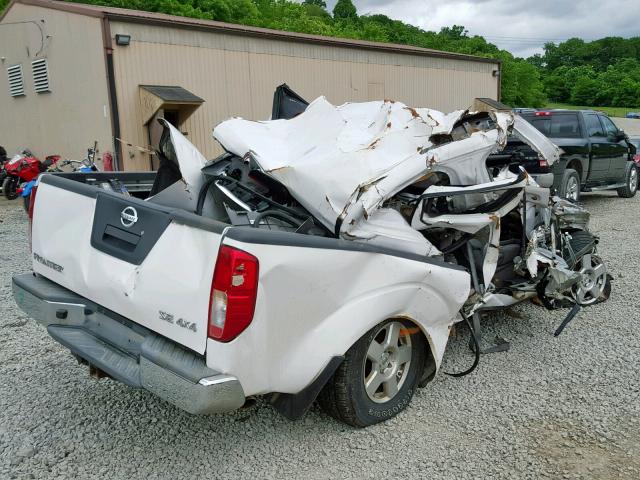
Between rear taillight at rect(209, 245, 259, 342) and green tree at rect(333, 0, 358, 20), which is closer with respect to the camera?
rear taillight at rect(209, 245, 259, 342)

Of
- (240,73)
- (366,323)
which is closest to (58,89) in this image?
(240,73)

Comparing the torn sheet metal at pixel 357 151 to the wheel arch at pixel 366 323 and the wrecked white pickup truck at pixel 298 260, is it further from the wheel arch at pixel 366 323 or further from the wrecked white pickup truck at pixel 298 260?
the wheel arch at pixel 366 323

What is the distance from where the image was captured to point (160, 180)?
414 cm

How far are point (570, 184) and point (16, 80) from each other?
49.6 feet

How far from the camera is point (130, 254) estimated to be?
301 centimetres

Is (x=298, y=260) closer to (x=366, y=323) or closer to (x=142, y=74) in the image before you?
(x=366, y=323)

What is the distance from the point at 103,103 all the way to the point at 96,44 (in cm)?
128

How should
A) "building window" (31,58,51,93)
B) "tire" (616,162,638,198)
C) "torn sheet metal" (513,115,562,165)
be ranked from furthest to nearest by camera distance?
"building window" (31,58,51,93) < "tire" (616,162,638,198) < "torn sheet metal" (513,115,562,165)

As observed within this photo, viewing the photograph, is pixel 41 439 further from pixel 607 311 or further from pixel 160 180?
pixel 607 311

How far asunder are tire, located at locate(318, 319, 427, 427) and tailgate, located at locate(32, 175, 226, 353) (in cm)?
90

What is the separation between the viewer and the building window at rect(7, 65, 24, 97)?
16.5 m

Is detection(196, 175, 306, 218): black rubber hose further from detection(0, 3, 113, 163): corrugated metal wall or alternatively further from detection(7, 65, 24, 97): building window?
detection(7, 65, 24, 97): building window

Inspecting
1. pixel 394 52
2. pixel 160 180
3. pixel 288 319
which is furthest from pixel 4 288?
pixel 394 52

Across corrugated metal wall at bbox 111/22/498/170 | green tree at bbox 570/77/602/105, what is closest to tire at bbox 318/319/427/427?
corrugated metal wall at bbox 111/22/498/170
